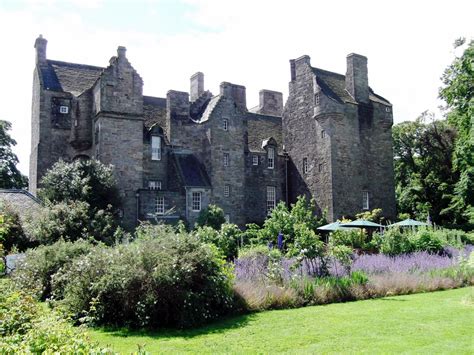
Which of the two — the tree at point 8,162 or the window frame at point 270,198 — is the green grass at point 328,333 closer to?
the window frame at point 270,198

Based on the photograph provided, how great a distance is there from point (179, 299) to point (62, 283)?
4.11m

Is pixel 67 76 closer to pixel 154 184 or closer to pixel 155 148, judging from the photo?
pixel 155 148

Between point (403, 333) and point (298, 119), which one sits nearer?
point (403, 333)

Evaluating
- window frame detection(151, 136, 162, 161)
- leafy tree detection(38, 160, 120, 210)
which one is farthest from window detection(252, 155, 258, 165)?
leafy tree detection(38, 160, 120, 210)

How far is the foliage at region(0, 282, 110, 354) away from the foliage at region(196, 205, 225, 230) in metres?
24.4

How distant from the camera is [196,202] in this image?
37938mm

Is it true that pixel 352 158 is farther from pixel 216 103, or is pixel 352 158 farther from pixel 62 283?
pixel 62 283

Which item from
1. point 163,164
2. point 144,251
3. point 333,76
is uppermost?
point 333,76

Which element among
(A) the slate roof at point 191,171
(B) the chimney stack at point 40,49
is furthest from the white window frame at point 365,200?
(B) the chimney stack at point 40,49

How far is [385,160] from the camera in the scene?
45.5 meters

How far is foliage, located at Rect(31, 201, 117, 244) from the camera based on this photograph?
2708cm

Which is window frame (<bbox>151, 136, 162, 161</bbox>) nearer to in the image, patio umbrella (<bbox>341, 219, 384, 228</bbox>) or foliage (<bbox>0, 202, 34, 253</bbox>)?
foliage (<bbox>0, 202, 34, 253</bbox>)

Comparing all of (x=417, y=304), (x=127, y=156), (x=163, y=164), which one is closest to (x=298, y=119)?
(x=163, y=164)

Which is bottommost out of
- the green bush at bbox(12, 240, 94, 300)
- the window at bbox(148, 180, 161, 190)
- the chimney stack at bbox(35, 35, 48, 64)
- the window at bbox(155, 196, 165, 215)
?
the green bush at bbox(12, 240, 94, 300)
